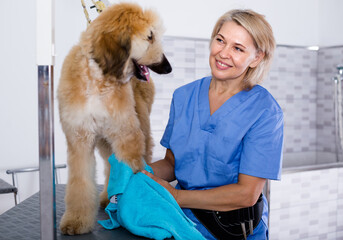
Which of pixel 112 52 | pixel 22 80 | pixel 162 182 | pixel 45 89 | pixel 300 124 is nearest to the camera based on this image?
pixel 45 89

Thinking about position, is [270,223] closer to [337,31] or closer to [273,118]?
[273,118]

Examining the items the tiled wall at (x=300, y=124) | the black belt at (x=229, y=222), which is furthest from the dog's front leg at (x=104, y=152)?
the tiled wall at (x=300, y=124)

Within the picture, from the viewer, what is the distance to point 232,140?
1.42 m

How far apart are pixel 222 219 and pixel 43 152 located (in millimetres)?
792

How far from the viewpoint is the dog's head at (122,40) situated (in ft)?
3.80

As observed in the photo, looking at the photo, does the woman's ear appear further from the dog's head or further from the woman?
the dog's head

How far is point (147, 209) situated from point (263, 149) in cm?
48

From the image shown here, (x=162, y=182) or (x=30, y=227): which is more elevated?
(x=162, y=182)

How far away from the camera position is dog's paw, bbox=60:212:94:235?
47.4 inches

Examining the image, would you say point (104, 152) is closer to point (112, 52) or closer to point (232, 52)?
point (112, 52)

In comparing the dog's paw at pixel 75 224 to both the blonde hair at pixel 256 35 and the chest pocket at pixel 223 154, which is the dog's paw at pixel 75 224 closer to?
the chest pocket at pixel 223 154

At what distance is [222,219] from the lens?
1.42 metres

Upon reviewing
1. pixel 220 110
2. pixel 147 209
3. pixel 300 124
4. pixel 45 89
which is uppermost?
pixel 45 89

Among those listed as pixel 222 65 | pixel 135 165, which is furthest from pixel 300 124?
pixel 135 165
